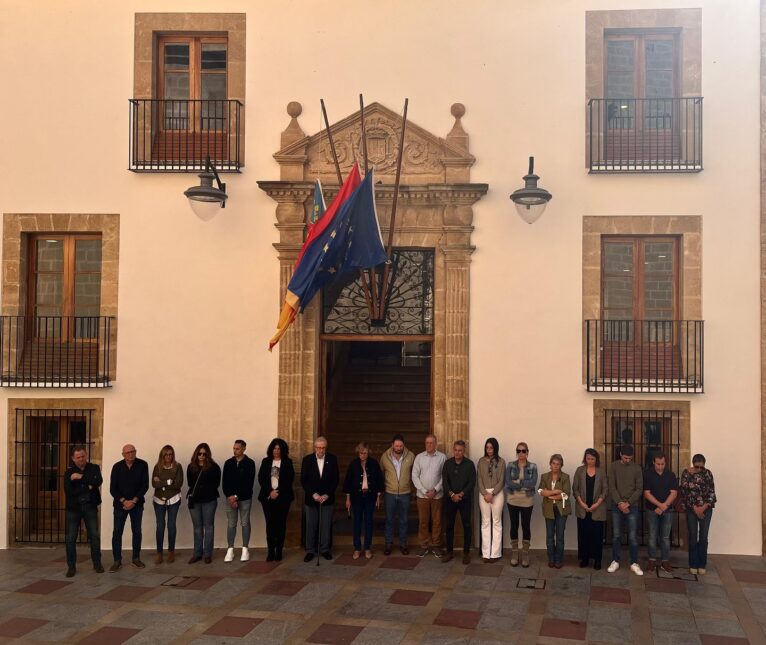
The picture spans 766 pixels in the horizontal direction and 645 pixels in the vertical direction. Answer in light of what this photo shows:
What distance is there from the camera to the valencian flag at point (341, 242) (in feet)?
27.9

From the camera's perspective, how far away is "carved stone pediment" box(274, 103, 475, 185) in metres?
9.26

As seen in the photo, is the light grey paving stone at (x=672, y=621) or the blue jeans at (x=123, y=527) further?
the blue jeans at (x=123, y=527)

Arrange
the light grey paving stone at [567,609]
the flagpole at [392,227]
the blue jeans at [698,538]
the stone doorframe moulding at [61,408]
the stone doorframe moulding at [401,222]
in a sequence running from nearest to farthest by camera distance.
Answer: the light grey paving stone at [567,609] < the blue jeans at [698,538] < the flagpole at [392,227] < the stone doorframe moulding at [401,222] < the stone doorframe moulding at [61,408]

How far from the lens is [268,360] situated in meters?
9.33

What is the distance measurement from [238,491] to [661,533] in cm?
495

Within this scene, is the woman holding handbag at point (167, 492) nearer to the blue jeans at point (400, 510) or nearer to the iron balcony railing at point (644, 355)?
the blue jeans at point (400, 510)

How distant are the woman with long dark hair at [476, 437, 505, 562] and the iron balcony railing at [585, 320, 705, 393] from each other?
1.52 m

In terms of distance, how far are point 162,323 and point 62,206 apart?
6.61 ft

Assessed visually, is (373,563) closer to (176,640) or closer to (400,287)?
(176,640)

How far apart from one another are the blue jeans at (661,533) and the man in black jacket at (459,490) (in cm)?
207

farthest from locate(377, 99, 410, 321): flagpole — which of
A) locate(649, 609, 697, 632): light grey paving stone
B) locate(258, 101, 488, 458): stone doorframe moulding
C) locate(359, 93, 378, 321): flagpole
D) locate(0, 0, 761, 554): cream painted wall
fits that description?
locate(649, 609, 697, 632): light grey paving stone

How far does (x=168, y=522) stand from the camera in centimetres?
872

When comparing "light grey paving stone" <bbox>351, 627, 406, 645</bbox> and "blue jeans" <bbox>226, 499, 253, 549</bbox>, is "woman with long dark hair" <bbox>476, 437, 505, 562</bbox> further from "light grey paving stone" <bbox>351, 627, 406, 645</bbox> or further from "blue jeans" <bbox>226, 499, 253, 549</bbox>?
"blue jeans" <bbox>226, 499, 253, 549</bbox>

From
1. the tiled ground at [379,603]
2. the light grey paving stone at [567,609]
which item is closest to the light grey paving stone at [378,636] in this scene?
the tiled ground at [379,603]
